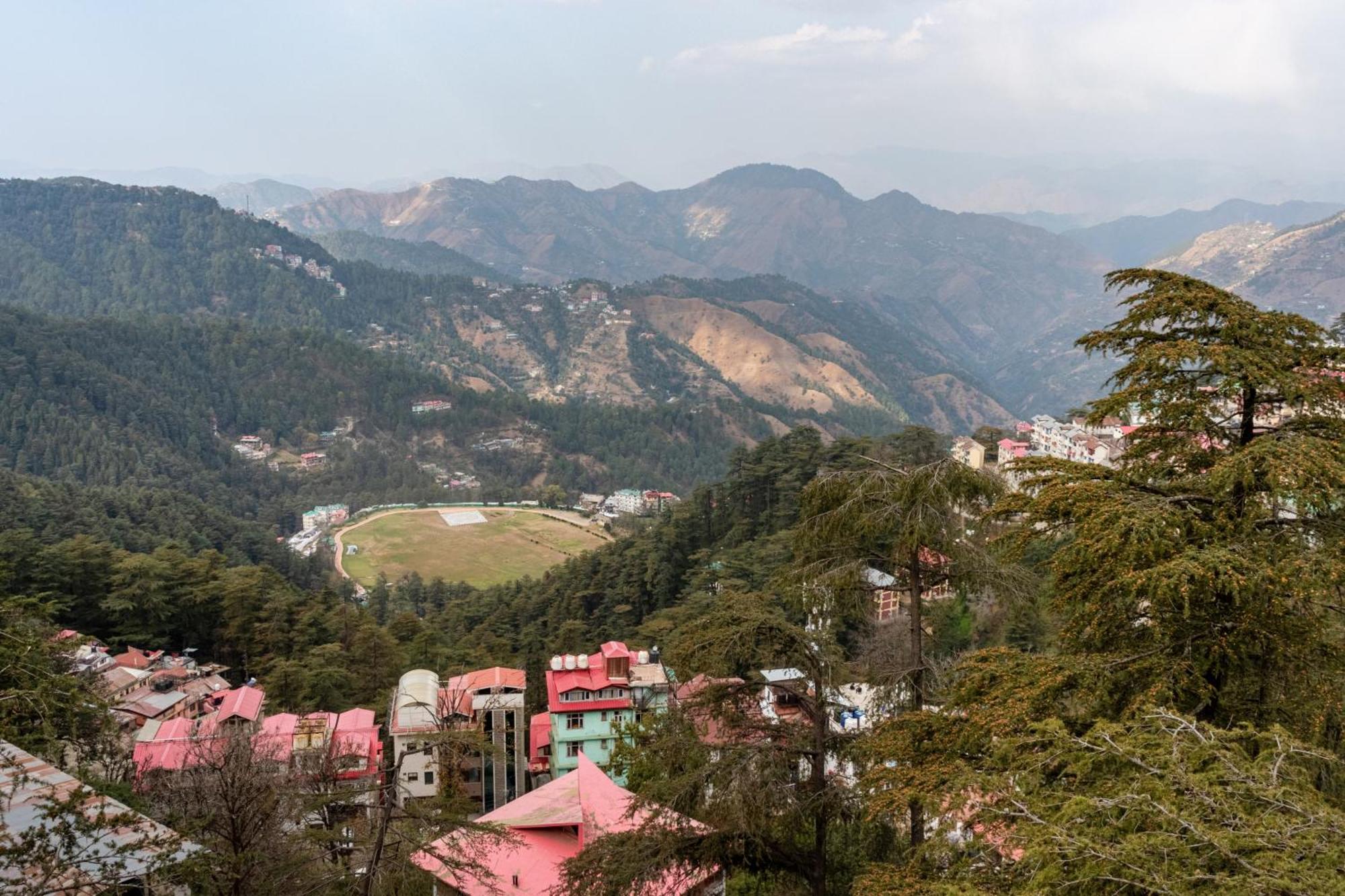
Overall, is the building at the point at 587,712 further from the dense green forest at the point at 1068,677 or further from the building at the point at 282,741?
the dense green forest at the point at 1068,677

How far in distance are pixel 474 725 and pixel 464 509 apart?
69.0 meters

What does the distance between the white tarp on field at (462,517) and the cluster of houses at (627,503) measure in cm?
1126

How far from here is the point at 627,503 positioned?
294 ft

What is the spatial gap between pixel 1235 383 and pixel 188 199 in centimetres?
20862

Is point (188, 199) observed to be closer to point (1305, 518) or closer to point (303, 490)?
point (303, 490)

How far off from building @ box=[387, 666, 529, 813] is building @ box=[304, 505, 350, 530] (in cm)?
6353

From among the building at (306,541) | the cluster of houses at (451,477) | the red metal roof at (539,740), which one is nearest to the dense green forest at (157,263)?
the cluster of houses at (451,477)

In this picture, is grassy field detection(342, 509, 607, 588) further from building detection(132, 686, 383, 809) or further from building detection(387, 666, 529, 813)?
building detection(132, 686, 383, 809)

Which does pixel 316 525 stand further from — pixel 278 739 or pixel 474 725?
pixel 278 739

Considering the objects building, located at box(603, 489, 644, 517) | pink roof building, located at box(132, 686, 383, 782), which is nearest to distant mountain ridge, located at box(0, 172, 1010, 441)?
building, located at box(603, 489, 644, 517)

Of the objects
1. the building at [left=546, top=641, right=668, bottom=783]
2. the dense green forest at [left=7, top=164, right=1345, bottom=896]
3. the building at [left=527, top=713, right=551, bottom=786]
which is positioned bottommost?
the building at [left=527, top=713, right=551, bottom=786]

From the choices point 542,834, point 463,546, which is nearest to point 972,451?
point 542,834

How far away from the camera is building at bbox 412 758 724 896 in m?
10.8

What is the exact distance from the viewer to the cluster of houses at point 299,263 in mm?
173375
